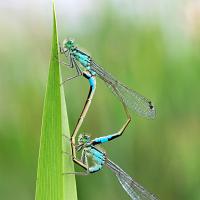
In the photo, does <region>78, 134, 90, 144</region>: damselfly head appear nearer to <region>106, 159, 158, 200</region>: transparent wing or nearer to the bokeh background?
<region>106, 159, 158, 200</region>: transparent wing

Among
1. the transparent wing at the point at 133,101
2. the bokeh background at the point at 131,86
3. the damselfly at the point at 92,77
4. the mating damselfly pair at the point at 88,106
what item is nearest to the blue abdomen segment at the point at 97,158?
the mating damselfly pair at the point at 88,106

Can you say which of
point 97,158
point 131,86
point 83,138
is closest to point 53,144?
point 83,138

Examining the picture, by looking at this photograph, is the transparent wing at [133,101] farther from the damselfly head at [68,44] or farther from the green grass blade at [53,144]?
the green grass blade at [53,144]

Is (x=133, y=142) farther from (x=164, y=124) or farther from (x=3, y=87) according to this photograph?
(x=3, y=87)

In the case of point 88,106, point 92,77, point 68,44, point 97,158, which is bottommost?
point 97,158

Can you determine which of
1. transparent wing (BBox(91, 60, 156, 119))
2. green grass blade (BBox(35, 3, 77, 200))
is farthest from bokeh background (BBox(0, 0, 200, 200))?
green grass blade (BBox(35, 3, 77, 200))

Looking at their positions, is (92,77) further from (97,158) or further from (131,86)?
(131,86)
